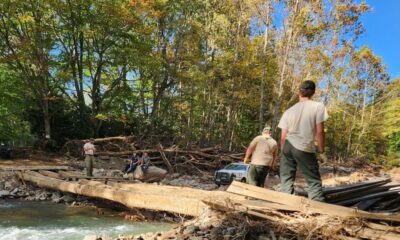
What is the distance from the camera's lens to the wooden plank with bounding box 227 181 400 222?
227 inches

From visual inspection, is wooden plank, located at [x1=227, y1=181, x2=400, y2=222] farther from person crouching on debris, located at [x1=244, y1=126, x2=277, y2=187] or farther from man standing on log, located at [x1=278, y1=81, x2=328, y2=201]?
person crouching on debris, located at [x1=244, y1=126, x2=277, y2=187]

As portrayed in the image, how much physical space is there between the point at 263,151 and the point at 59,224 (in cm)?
579

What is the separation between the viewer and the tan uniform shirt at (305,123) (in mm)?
6469

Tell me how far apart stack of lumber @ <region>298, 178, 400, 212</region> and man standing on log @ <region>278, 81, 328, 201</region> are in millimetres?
627

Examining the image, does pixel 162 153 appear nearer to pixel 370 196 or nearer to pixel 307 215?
pixel 370 196

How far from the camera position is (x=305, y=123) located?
6.58m

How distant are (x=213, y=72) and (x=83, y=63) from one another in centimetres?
1097

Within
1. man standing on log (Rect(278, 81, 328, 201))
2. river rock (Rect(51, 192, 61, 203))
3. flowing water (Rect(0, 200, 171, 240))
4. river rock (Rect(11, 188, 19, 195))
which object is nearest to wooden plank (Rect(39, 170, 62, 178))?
river rock (Rect(11, 188, 19, 195))

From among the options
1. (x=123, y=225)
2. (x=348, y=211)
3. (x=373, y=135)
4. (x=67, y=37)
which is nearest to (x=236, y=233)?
(x=348, y=211)

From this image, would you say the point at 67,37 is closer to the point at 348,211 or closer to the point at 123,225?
the point at 123,225

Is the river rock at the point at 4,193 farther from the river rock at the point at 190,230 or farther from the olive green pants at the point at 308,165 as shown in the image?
the olive green pants at the point at 308,165

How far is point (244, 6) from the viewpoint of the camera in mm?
38219


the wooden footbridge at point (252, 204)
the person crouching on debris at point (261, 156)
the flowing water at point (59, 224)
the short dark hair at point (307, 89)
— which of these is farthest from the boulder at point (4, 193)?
the short dark hair at point (307, 89)

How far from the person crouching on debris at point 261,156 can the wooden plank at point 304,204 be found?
2.00m
